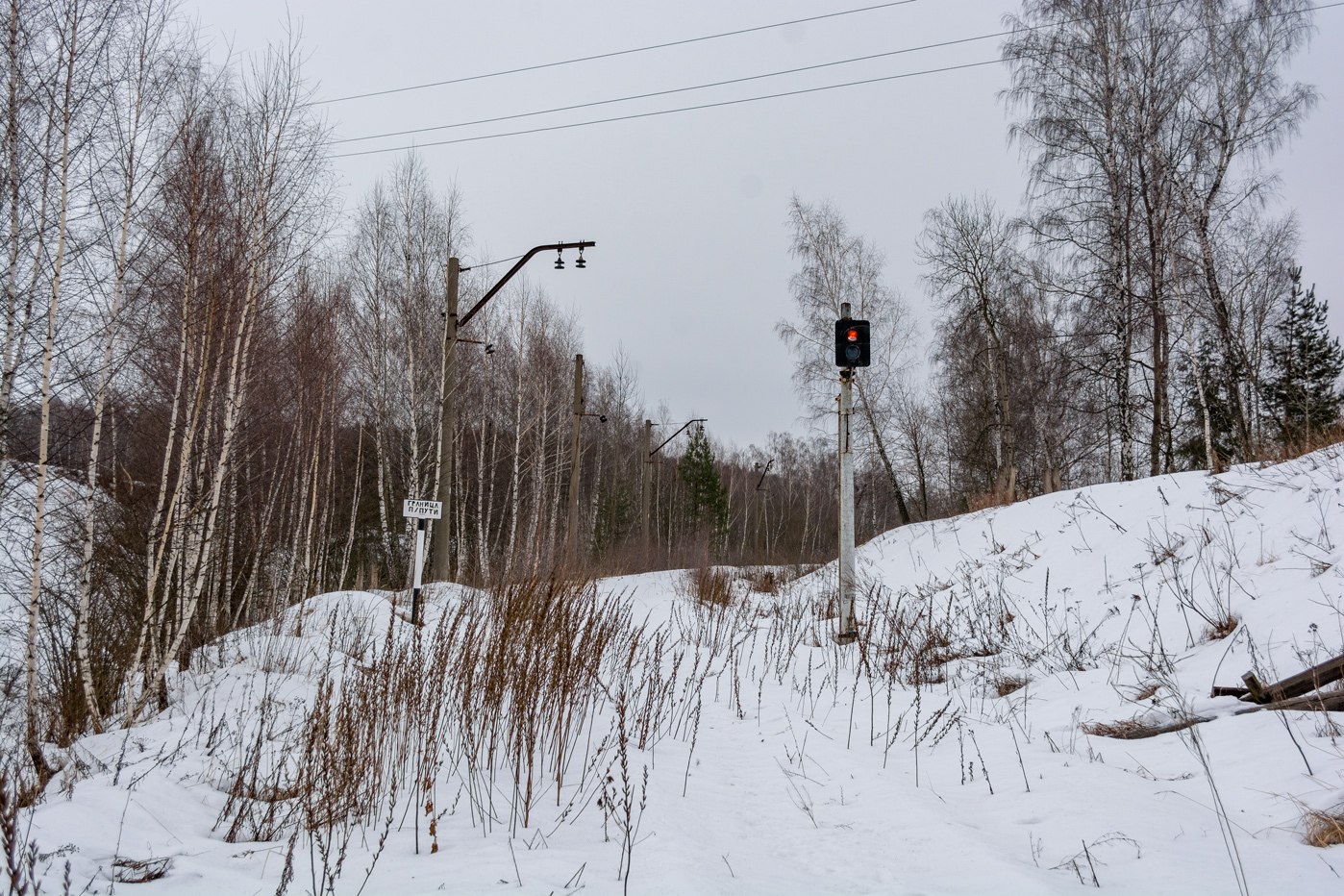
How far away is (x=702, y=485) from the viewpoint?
123 ft

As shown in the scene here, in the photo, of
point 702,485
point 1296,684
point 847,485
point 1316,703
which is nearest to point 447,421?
point 847,485

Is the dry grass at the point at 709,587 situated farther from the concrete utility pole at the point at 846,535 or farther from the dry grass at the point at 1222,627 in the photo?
the dry grass at the point at 1222,627

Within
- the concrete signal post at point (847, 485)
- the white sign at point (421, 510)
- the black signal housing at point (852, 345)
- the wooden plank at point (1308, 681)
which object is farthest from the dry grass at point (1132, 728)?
the white sign at point (421, 510)

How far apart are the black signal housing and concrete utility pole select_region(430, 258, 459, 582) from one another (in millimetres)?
7185

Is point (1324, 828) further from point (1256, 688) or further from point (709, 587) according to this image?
point (709, 587)

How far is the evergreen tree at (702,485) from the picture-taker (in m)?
37.0

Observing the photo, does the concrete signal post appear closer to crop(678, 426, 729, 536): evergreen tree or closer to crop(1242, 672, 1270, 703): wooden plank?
crop(1242, 672, 1270, 703): wooden plank

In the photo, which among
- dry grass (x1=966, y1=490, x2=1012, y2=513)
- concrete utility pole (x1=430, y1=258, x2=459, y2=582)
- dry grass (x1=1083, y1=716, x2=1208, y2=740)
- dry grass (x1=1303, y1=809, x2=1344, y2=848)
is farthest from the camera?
dry grass (x1=966, y1=490, x2=1012, y2=513)

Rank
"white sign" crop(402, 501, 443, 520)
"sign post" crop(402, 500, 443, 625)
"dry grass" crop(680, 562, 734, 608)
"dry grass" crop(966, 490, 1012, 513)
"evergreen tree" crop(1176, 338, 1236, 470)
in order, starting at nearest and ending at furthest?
"sign post" crop(402, 500, 443, 625), "white sign" crop(402, 501, 443, 520), "dry grass" crop(680, 562, 734, 608), "dry grass" crop(966, 490, 1012, 513), "evergreen tree" crop(1176, 338, 1236, 470)

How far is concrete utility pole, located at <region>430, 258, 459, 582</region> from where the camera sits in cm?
1205

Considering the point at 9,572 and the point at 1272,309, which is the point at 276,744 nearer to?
the point at 9,572

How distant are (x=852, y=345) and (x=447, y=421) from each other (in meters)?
7.77

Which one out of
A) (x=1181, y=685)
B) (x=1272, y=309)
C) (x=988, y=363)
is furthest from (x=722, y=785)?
(x=1272, y=309)

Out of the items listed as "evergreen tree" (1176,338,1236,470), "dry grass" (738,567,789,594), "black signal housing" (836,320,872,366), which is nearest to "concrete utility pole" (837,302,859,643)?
"black signal housing" (836,320,872,366)
